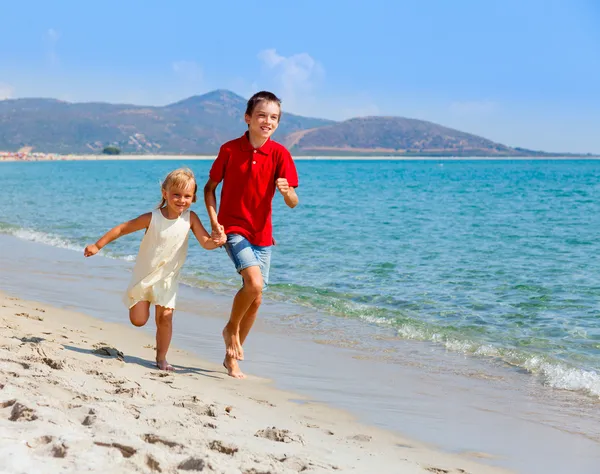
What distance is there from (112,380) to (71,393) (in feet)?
1.60

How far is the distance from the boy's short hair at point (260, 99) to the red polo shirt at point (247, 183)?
185 millimetres

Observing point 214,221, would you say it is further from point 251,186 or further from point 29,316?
point 29,316

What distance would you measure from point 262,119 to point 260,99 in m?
0.13

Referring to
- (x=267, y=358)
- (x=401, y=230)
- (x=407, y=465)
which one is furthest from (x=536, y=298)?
(x=401, y=230)

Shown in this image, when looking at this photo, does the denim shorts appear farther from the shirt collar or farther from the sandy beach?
the sandy beach

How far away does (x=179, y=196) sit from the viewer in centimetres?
477

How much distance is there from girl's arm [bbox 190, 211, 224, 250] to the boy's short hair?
774mm

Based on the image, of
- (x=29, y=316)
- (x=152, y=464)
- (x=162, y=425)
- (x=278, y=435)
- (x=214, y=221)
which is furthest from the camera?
(x=29, y=316)

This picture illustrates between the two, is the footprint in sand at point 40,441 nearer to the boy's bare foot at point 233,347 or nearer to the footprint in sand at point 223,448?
the footprint in sand at point 223,448

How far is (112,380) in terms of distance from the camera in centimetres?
409

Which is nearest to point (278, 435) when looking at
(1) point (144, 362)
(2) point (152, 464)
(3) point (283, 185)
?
(2) point (152, 464)

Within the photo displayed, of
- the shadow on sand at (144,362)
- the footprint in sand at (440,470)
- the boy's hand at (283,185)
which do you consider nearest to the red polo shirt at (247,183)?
the boy's hand at (283,185)

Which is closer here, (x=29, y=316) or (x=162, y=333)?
(x=162, y=333)

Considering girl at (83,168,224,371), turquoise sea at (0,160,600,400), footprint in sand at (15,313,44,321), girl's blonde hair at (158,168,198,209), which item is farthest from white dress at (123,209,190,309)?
turquoise sea at (0,160,600,400)
